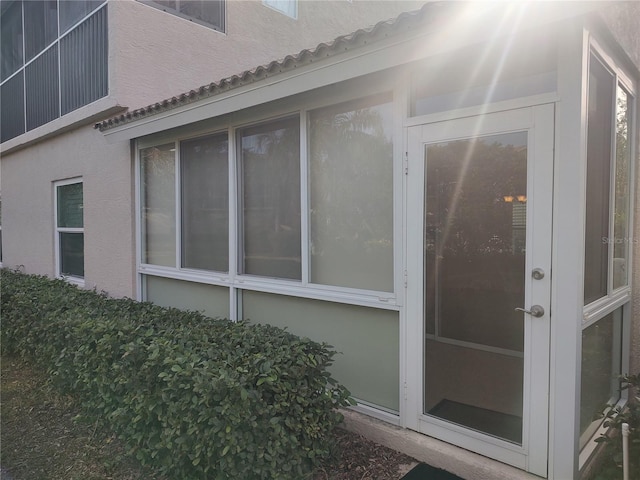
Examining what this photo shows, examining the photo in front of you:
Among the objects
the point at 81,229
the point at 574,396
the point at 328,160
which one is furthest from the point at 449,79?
the point at 81,229

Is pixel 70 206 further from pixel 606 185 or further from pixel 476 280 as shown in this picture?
pixel 606 185

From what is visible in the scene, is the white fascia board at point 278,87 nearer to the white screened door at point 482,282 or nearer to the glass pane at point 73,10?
the white screened door at point 482,282

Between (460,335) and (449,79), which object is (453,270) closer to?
(460,335)

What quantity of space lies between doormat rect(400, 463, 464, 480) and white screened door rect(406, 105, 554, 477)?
0.22 metres

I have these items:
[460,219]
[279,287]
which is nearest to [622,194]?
[460,219]

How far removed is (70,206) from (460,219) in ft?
24.0

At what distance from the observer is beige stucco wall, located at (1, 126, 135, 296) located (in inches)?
A: 246

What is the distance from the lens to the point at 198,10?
7141 mm

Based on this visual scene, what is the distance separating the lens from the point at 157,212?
591 cm

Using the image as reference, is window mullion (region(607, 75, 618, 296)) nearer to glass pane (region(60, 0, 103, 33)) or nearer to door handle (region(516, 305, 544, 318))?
door handle (region(516, 305, 544, 318))

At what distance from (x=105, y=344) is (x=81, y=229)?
4.81m

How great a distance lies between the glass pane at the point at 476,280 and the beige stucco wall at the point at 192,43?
5022 mm

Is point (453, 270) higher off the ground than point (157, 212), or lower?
lower

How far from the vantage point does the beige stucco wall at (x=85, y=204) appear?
20.5 feet
